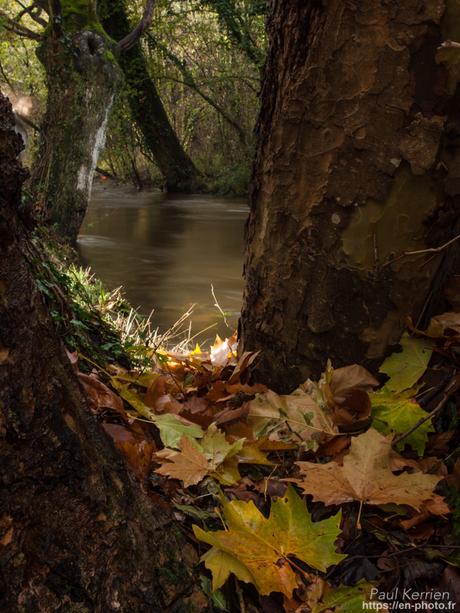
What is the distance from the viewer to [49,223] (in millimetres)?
7391

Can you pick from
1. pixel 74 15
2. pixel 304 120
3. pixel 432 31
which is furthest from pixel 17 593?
pixel 74 15

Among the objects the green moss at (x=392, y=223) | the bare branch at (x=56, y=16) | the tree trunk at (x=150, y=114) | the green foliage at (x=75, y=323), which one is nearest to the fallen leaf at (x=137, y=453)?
the green foliage at (x=75, y=323)

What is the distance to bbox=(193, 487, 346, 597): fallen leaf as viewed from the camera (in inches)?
40.0

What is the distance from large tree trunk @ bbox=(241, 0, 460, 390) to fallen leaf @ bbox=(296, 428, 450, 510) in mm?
384

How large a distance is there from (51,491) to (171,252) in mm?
9074

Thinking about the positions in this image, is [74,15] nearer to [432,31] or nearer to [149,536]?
[432,31]

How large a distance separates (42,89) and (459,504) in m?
15.0

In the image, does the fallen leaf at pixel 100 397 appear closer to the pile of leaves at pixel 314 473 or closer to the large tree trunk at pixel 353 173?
the pile of leaves at pixel 314 473

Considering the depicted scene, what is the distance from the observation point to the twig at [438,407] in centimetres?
131

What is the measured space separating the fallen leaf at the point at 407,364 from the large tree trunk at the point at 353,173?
5 centimetres

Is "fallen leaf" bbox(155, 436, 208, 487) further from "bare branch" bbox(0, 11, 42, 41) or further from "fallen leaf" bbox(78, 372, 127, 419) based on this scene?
"bare branch" bbox(0, 11, 42, 41)

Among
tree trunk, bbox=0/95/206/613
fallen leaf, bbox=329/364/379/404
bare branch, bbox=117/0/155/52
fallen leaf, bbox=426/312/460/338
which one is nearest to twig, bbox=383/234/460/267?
fallen leaf, bbox=426/312/460/338

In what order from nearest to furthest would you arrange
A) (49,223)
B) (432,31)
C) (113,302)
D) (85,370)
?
(432,31), (85,370), (113,302), (49,223)

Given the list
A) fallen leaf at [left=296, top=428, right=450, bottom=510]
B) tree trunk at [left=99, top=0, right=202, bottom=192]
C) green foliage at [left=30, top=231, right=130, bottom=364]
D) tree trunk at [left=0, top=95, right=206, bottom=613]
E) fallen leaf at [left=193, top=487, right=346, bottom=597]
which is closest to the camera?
tree trunk at [left=0, top=95, right=206, bottom=613]
